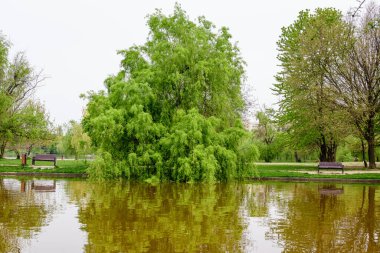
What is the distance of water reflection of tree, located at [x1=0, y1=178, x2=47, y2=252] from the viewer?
8797 mm

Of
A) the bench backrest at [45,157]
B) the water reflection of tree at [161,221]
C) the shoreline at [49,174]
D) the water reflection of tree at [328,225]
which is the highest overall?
the bench backrest at [45,157]

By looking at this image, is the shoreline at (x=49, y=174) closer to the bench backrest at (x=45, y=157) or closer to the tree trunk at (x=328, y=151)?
the bench backrest at (x=45, y=157)

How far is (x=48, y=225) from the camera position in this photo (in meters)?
10.7

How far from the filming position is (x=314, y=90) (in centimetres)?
3378

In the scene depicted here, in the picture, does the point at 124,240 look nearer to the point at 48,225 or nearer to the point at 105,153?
the point at 48,225

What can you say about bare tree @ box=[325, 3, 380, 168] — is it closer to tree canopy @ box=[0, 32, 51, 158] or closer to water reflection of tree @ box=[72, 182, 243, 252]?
water reflection of tree @ box=[72, 182, 243, 252]

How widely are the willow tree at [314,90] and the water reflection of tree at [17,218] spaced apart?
77.4ft

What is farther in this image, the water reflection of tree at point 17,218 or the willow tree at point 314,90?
the willow tree at point 314,90

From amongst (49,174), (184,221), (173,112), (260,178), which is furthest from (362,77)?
(184,221)

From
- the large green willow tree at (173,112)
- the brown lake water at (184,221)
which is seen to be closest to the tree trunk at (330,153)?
the large green willow tree at (173,112)

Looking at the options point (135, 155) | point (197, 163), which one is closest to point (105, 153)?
point (135, 155)

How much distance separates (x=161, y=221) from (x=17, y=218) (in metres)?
3.90

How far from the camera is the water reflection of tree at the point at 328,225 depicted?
885 cm

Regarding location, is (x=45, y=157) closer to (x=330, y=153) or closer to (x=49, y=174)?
(x=49, y=174)
